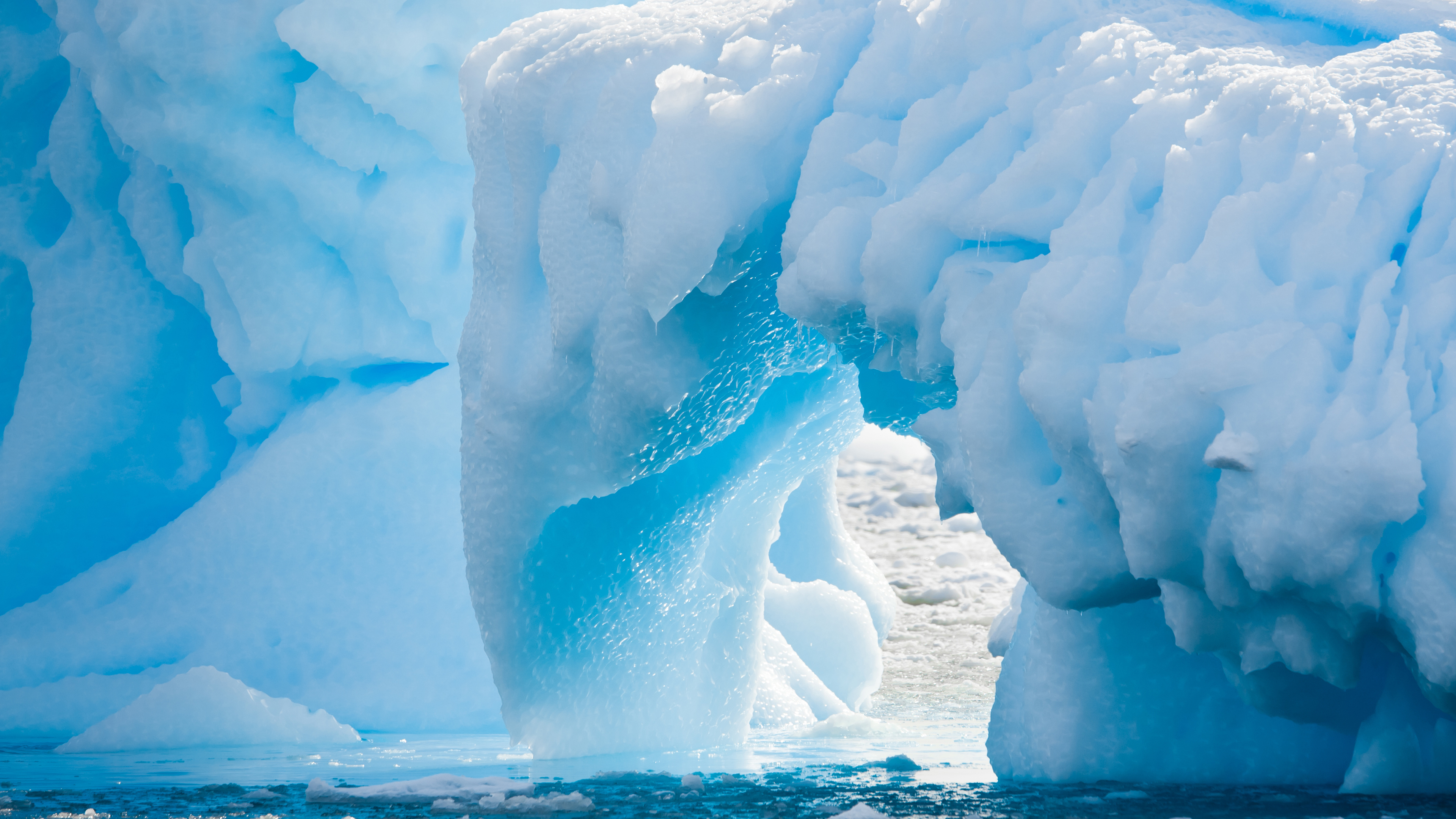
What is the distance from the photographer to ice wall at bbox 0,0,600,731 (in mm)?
5844

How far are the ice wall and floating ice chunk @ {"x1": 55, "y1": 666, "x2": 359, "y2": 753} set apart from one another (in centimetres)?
38

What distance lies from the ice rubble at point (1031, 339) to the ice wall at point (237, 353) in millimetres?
1879

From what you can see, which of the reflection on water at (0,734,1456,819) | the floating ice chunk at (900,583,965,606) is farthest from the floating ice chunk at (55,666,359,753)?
the floating ice chunk at (900,583,965,606)

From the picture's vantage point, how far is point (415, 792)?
10.8 ft

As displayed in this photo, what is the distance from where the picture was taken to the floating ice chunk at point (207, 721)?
506 centimetres

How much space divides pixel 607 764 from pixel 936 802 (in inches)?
57.2

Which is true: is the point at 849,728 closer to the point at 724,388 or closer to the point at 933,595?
the point at 724,388

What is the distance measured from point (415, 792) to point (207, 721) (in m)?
2.30

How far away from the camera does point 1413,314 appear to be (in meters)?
2.18

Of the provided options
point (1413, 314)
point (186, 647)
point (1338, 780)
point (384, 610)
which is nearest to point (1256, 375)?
point (1413, 314)

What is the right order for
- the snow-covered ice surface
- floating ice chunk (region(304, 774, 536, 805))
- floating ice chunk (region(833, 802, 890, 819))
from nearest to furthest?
floating ice chunk (region(833, 802, 890, 819))
floating ice chunk (region(304, 774, 536, 805))
the snow-covered ice surface

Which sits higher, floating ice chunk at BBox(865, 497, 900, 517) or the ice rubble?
floating ice chunk at BBox(865, 497, 900, 517)

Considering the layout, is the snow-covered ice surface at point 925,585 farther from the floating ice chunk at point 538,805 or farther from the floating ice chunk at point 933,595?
the floating ice chunk at point 538,805

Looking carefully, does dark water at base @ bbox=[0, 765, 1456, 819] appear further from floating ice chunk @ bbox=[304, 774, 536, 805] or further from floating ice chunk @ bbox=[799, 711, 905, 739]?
floating ice chunk @ bbox=[799, 711, 905, 739]
